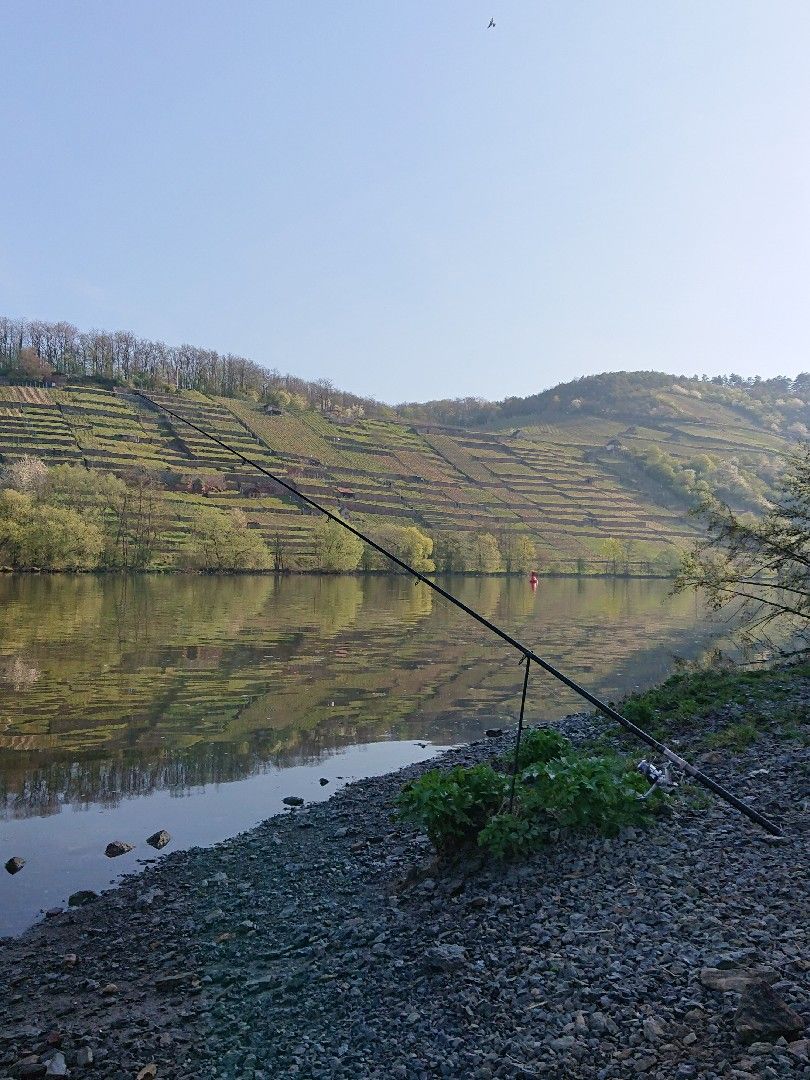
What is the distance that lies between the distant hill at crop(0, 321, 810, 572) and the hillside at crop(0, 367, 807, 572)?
0.32 m

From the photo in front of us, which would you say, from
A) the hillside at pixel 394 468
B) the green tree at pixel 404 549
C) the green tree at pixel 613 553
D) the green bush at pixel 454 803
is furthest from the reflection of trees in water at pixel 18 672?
the green tree at pixel 613 553

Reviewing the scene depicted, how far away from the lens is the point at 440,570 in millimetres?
107375

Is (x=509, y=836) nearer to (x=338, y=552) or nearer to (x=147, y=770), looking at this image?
(x=147, y=770)

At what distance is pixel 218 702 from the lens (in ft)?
66.8

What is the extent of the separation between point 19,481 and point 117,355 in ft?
258

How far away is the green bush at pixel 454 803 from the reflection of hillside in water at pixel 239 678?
21.9ft

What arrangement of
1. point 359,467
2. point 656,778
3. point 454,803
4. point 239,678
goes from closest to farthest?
point 454,803, point 656,778, point 239,678, point 359,467

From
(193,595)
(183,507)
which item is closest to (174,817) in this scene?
(193,595)

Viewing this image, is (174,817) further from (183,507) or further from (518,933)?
(183,507)

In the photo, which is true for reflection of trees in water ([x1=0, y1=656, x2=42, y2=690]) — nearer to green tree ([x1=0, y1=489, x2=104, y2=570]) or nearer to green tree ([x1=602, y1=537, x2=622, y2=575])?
green tree ([x1=0, y1=489, x2=104, y2=570])

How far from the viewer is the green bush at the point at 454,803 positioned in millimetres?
7551

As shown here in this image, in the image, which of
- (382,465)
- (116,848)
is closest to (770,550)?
(116,848)

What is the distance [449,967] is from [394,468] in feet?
455

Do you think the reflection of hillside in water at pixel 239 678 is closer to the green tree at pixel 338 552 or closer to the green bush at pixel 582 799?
the green bush at pixel 582 799
